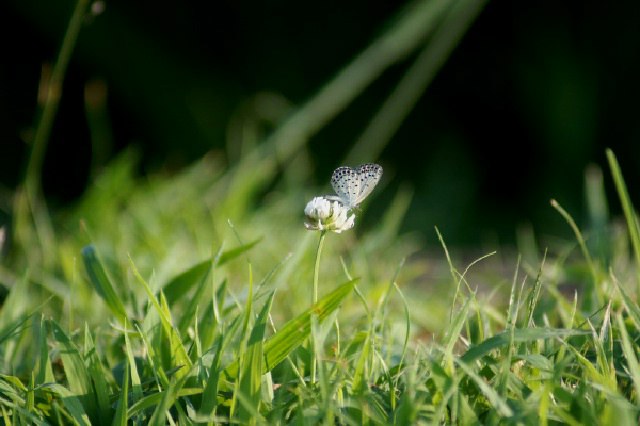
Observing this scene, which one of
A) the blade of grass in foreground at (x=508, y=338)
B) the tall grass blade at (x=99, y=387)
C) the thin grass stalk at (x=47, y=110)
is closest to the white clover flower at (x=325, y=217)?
the blade of grass in foreground at (x=508, y=338)

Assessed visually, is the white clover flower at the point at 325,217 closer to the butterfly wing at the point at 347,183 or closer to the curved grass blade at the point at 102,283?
the butterfly wing at the point at 347,183

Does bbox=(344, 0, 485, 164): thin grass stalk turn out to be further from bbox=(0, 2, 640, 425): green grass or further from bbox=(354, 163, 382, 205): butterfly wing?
bbox=(354, 163, 382, 205): butterfly wing

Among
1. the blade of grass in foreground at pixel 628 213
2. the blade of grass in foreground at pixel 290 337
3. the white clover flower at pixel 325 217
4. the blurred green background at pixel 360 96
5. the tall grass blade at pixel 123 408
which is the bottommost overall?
the blurred green background at pixel 360 96

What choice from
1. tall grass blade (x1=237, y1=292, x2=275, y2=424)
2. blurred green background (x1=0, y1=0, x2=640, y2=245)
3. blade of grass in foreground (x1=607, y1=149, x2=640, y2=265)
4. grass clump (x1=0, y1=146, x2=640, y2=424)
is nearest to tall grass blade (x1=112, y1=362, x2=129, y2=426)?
grass clump (x1=0, y1=146, x2=640, y2=424)

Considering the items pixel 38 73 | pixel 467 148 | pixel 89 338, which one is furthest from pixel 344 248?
pixel 38 73

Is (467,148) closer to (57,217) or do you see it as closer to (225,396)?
(57,217)

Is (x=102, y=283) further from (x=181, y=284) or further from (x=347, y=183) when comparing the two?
(x=347, y=183)
